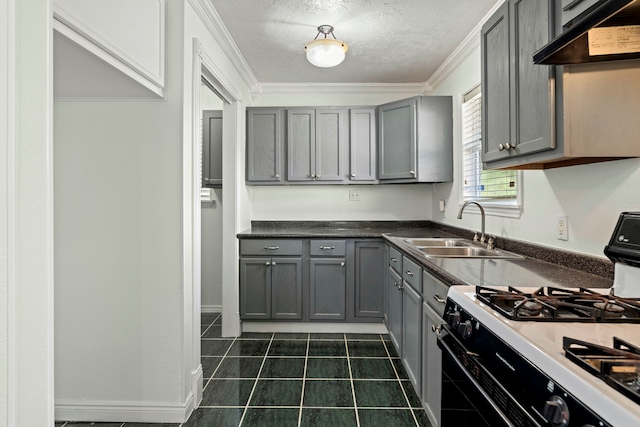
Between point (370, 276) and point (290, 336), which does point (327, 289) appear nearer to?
point (370, 276)

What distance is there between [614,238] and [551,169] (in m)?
0.74

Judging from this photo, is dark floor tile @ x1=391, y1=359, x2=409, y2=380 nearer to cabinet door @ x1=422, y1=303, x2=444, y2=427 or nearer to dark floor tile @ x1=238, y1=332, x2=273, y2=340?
cabinet door @ x1=422, y1=303, x2=444, y2=427

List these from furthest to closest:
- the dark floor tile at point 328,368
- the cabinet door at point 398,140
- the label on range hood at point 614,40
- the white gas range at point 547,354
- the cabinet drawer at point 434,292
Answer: the cabinet door at point 398,140, the dark floor tile at point 328,368, the cabinet drawer at point 434,292, the label on range hood at point 614,40, the white gas range at point 547,354

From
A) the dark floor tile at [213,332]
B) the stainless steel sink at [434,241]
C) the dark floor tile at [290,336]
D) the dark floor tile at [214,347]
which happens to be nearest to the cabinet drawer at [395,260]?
the stainless steel sink at [434,241]

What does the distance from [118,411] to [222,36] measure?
252cm

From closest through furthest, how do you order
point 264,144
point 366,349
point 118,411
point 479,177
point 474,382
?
point 474,382, point 118,411, point 479,177, point 366,349, point 264,144

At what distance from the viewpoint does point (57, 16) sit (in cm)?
117

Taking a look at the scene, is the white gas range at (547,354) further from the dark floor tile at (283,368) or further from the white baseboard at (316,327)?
the white baseboard at (316,327)

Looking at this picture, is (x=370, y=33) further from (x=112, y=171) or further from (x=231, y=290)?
(x=231, y=290)

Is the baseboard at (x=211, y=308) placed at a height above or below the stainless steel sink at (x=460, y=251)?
below

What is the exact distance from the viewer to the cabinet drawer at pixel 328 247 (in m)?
3.30

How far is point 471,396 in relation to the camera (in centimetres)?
105

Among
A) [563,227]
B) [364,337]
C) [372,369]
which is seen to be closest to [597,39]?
[563,227]
